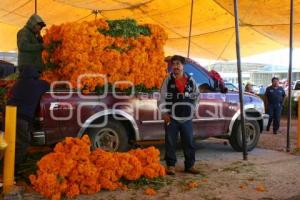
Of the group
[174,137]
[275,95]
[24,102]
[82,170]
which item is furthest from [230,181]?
[275,95]

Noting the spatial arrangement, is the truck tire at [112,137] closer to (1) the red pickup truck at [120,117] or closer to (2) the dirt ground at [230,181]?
(1) the red pickup truck at [120,117]

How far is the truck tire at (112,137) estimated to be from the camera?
7.27 metres

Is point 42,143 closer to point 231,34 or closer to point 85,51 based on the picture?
point 85,51

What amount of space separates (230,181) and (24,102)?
326 centimetres

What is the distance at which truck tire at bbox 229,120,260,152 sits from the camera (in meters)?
9.02

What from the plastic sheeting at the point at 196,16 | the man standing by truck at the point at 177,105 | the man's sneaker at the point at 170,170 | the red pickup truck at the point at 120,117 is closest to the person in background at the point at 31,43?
the red pickup truck at the point at 120,117

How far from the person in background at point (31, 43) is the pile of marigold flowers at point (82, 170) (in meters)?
2.16

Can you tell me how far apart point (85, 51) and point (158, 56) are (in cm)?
142

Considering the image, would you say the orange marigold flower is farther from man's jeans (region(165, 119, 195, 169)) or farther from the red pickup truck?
the red pickup truck

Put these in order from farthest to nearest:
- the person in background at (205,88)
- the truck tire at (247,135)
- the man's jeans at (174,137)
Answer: the truck tire at (247,135)
the person in background at (205,88)
the man's jeans at (174,137)

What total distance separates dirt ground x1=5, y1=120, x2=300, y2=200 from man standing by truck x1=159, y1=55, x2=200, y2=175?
1.55 ft

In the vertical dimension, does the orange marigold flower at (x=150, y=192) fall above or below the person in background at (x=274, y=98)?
below

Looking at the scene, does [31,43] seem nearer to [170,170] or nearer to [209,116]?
[170,170]

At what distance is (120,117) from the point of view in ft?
24.2
